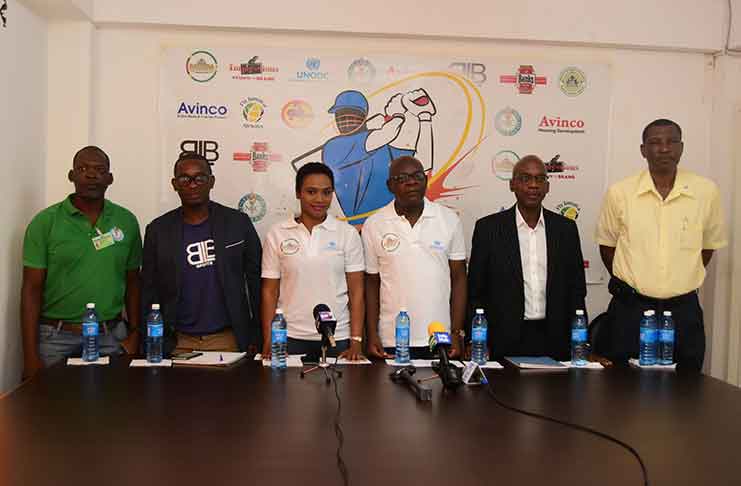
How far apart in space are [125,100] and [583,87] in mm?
2943

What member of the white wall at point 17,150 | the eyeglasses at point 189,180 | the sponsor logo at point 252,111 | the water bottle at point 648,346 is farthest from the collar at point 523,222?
the white wall at point 17,150

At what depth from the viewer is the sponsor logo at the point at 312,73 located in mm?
4492

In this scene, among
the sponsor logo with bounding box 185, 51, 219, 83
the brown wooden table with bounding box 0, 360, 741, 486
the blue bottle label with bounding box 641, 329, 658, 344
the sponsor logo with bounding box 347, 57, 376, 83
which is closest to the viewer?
the brown wooden table with bounding box 0, 360, 741, 486

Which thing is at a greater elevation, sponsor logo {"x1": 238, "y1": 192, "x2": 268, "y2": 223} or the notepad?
sponsor logo {"x1": 238, "y1": 192, "x2": 268, "y2": 223}

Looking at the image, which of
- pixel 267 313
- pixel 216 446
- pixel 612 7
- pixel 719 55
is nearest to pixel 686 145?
pixel 719 55

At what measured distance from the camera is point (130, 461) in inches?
75.0

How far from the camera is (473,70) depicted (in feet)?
15.1

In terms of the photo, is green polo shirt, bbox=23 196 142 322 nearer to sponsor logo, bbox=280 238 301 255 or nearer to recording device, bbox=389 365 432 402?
sponsor logo, bbox=280 238 301 255

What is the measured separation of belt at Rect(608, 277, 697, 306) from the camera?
365cm

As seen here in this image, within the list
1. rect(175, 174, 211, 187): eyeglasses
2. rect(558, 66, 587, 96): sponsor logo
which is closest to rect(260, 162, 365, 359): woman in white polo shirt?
rect(175, 174, 211, 187): eyeglasses

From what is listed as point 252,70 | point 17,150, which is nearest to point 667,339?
point 252,70

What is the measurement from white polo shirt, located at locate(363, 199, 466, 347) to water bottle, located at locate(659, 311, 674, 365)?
103cm

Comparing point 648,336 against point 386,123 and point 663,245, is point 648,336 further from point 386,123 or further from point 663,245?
point 386,123

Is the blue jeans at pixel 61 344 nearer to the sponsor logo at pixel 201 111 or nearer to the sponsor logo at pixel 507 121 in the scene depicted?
the sponsor logo at pixel 201 111
